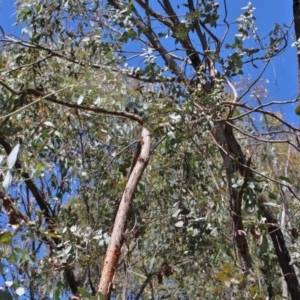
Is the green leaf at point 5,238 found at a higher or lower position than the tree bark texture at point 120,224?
lower

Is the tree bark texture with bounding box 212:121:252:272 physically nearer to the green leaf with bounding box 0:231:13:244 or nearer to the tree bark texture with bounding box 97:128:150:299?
the tree bark texture with bounding box 97:128:150:299

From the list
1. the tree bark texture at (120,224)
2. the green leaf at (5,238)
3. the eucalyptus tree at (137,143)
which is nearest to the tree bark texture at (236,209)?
the eucalyptus tree at (137,143)

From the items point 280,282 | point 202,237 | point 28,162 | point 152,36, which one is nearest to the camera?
point 28,162

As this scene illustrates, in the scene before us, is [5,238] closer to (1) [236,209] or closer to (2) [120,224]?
(2) [120,224]

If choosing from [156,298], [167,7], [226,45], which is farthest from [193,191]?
[156,298]

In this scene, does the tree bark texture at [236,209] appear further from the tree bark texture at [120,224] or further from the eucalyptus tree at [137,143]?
the tree bark texture at [120,224]

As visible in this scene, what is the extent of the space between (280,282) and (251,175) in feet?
6.11

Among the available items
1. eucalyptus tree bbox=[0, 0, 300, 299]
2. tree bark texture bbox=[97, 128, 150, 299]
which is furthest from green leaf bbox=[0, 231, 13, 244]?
eucalyptus tree bbox=[0, 0, 300, 299]

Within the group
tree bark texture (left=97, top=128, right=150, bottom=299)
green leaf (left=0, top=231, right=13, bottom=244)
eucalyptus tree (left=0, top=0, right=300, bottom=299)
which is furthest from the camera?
eucalyptus tree (left=0, top=0, right=300, bottom=299)

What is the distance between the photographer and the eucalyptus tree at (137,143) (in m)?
3.01

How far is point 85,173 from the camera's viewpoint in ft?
12.0

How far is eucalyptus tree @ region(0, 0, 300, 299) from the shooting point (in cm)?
A: 301

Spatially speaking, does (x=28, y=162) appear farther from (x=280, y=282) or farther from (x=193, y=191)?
(x=280, y=282)

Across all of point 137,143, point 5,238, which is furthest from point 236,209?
point 5,238
